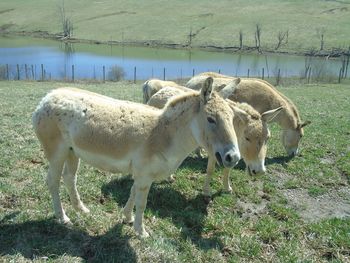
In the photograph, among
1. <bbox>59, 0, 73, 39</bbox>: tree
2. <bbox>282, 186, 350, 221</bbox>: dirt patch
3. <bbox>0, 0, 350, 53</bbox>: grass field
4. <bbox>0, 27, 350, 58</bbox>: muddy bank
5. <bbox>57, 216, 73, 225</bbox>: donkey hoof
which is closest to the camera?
<bbox>57, 216, 73, 225</bbox>: donkey hoof

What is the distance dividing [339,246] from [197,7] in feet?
428

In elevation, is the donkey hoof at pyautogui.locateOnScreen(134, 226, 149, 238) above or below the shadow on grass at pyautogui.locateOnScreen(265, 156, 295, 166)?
above

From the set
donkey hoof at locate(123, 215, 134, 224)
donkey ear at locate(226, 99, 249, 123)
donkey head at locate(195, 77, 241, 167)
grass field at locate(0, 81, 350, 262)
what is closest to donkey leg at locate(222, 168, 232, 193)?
grass field at locate(0, 81, 350, 262)

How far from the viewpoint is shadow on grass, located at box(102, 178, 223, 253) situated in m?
7.21

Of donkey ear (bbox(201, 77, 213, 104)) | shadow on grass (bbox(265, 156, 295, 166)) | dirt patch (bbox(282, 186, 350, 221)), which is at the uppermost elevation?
donkey ear (bbox(201, 77, 213, 104))

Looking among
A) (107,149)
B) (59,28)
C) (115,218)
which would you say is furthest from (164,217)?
(59,28)

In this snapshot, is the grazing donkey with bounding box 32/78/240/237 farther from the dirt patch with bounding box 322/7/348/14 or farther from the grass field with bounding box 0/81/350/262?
the dirt patch with bounding box 322/7/348/14

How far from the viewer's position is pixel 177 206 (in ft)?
27.7

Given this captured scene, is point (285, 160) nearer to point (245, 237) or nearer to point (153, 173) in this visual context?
point (245, 237)

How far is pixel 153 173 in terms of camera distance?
643 centimetres

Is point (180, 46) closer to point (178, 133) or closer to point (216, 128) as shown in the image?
point (178, 133)

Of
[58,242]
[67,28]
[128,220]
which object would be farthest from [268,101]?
[67,28]

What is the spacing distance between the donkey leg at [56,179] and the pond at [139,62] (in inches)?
1850

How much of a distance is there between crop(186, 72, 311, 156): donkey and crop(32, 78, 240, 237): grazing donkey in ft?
18.9
